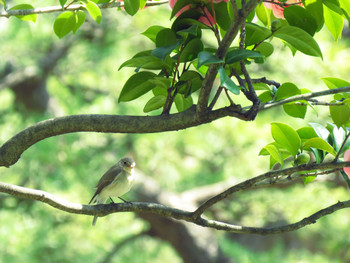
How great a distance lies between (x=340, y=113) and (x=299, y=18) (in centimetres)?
13

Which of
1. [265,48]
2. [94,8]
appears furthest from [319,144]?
[94,8]

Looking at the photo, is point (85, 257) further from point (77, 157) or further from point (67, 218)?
point (77, 157)

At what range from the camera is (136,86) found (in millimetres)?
621

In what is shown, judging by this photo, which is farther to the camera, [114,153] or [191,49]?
[114,153]

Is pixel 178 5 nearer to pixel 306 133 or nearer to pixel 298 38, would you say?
pixel 298 38

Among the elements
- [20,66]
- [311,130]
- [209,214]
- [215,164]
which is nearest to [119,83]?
[20,66]

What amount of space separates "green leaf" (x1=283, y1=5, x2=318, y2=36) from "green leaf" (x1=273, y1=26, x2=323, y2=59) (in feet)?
0.09

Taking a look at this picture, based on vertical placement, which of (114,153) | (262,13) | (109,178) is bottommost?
(262,13)

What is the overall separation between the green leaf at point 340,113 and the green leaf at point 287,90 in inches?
1.9

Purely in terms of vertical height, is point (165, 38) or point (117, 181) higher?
point (117, 181)

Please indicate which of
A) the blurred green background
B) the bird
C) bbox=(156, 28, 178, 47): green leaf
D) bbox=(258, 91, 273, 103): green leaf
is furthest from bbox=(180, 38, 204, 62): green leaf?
the blurred green background

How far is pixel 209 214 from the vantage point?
3551 millimetres

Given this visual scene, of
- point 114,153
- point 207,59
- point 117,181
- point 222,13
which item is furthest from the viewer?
point 114,153

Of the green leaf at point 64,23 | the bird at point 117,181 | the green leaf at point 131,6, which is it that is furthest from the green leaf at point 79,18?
the bird at point 117,181
